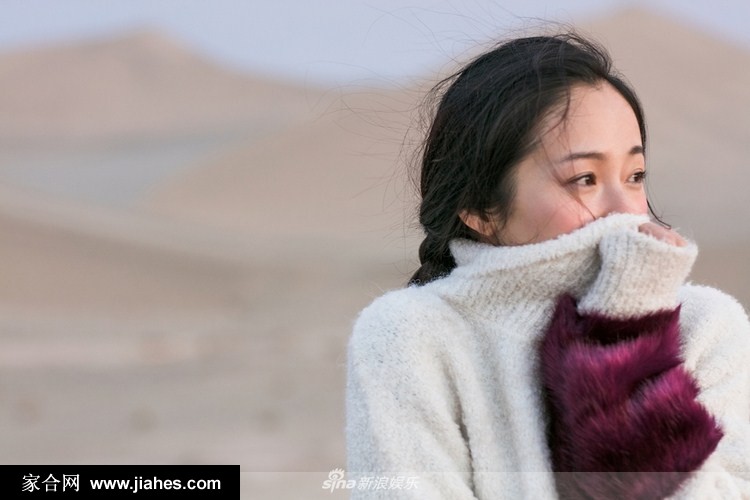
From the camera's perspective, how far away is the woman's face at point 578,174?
2.28 meters

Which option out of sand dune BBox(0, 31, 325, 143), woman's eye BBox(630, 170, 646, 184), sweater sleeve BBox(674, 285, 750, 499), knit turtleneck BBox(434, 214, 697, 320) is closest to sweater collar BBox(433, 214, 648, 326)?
knit turtleneck BBox(434, 214, 697, 320)

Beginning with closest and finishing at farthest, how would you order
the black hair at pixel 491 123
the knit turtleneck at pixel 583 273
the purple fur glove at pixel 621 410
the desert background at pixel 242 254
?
the purple fur glove at pixel 621 410, the knit turtleneck at pixel 583 273, the black hair at pixel 491 123, the desert background at pixel 242 254

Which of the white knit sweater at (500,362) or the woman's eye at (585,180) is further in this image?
the woman's eye at (585,180)

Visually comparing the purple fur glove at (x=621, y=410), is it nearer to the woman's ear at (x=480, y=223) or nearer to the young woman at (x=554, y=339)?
the young woman at (x=554, y=339)

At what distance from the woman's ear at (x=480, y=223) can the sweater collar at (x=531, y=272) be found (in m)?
0.09

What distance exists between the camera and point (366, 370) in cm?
224

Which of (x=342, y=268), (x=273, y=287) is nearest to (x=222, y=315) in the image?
(x=273, y=287)

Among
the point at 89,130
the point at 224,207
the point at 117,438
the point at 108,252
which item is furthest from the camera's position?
the point at 89,130

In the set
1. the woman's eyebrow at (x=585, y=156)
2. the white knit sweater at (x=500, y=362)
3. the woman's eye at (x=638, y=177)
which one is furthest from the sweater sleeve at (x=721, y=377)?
the woman's eyebrow at (x=585, y=156)

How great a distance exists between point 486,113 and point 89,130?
55.5 meters

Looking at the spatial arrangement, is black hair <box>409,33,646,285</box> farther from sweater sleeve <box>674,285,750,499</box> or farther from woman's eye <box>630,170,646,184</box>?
sweater sleeve <box>674,285,750,499</box>

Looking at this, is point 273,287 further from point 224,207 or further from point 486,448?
point 486,448

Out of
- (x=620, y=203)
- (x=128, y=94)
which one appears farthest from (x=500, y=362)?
(x=128, y=94)

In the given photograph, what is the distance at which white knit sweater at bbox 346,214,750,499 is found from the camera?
7.02 ft
